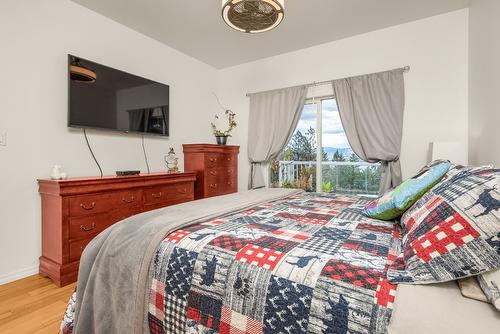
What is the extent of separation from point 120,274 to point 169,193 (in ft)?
6.47

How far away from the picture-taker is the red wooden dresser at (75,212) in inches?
82.0

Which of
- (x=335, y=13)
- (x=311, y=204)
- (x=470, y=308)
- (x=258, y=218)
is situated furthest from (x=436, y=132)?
(x=470, y=308)

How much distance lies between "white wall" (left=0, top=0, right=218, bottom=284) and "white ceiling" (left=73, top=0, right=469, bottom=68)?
1.00 ft

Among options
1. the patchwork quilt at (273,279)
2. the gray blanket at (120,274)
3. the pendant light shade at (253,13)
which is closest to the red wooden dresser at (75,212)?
the gray blanket at (120,274)

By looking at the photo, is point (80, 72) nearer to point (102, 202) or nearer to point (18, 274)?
point (102, 202)

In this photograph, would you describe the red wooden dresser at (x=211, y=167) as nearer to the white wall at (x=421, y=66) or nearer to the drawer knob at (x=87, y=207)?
the drawer knob at (x=87, y=207)

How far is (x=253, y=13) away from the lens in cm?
187

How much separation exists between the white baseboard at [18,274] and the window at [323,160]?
3088mm

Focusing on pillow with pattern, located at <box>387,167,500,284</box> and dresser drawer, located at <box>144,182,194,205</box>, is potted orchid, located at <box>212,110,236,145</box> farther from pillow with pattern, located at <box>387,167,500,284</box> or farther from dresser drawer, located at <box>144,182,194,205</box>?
pillow with pattern, located at <box>387,167,500,284</box>

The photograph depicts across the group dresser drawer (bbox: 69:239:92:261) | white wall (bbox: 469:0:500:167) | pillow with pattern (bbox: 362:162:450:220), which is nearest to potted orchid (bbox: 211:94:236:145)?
dresser drawer (bbox: 69:239:92:261)

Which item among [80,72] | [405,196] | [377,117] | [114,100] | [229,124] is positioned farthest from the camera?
[229,124]

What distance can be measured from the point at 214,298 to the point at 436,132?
121 inches

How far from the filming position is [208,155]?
3594 millimetres

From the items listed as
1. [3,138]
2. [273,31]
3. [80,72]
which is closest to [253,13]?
[273,31]
